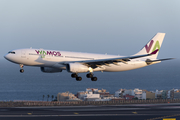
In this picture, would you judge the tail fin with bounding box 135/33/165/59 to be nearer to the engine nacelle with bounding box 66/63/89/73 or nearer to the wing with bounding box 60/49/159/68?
the wing with bounding box 60/49/159/68

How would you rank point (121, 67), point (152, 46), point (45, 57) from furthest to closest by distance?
point (152, 46) → point (121, 67) → point (45, 57)

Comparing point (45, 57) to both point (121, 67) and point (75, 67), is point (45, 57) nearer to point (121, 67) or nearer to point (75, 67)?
point (75, 67)

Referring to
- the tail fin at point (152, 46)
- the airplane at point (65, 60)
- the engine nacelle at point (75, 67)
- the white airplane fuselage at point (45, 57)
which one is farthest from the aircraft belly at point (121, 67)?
the engine nacelle at point (75, 67)

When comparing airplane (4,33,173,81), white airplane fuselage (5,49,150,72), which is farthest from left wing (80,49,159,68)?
white airplane fuselage (5,49,150,72)

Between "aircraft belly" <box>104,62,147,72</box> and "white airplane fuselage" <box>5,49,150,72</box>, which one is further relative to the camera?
"aircraft belly" <box>104,62,147,72</box>

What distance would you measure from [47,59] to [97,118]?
1407cm

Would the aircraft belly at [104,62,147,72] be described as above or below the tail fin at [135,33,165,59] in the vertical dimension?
below

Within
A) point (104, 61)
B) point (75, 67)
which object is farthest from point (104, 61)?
point (75, 67)

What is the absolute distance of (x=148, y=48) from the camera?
64875 mm

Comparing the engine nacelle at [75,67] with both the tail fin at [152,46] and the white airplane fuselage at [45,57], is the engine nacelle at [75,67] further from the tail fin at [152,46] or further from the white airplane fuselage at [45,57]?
the tail fin at [152,46]

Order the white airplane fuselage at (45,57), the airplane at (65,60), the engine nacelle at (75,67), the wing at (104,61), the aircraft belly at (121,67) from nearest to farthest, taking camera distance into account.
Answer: the white airplane fuselage at (45,57)
the airplane at (65,60)
the engine nacelle at (75,67)
the wing at (104,61)
the aircraft belly at (121,67)

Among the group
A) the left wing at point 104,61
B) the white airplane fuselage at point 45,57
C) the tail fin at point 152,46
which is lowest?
the left wing at point 104,61

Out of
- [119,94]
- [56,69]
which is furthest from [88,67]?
[119,94]

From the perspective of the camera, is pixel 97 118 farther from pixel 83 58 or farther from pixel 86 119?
pixel 83 58
